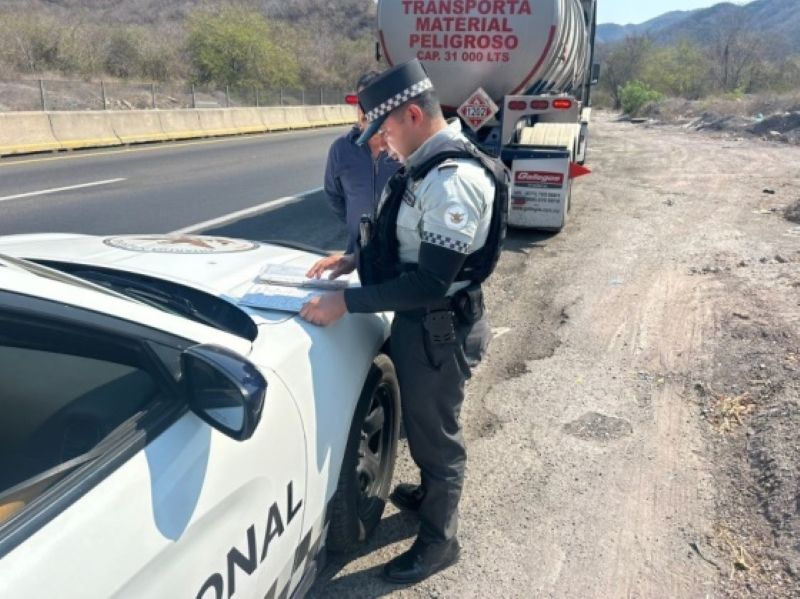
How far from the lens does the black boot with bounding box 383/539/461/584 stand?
2.53 m

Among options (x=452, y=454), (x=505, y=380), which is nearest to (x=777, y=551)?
(x=452, y=454)

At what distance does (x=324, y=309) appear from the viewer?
2201 millimetres

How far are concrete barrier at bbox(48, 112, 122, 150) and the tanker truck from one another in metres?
9.95

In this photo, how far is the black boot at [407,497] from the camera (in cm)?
295

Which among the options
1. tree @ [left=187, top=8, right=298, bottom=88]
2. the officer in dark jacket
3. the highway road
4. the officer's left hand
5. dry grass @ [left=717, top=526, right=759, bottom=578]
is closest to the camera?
the officer's left hand

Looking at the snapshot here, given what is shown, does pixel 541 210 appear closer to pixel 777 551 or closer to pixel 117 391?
pixel 777 551

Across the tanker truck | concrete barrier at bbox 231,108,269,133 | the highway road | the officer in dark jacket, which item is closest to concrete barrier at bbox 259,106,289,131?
concrete barrier at bbox 231,108,269,133

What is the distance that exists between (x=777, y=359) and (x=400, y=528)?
2.80 meters

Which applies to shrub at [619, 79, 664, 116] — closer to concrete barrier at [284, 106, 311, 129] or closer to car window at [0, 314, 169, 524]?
concrete barrier at [284, 106, 311, 129]

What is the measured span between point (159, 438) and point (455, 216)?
3.65ft

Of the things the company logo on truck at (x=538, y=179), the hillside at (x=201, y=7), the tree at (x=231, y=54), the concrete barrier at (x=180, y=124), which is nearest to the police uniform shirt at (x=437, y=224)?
the company logo on truck at (x=538, y=179)

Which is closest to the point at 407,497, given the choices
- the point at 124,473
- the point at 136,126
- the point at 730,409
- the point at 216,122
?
the point at 124,473

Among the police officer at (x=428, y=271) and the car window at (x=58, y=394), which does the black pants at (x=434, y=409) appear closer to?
the police officer at (x=428, y=271)

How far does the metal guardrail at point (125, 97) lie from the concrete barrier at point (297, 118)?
353cm
